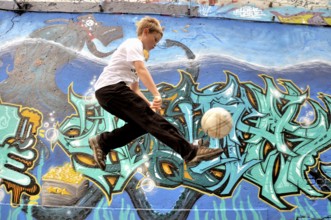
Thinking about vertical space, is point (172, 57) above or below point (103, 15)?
below

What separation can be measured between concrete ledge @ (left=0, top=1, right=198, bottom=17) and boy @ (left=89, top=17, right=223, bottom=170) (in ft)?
14.5

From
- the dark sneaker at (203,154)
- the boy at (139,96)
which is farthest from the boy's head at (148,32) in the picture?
the dark sneaker at (203,154)

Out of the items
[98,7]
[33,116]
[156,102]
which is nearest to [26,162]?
[33,116]

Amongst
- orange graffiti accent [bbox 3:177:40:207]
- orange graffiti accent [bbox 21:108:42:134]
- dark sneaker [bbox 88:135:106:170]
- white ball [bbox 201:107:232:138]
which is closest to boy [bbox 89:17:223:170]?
white ball [bbox 201:107:232:138]

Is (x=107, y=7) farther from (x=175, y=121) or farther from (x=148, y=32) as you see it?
(x=148, y=32)

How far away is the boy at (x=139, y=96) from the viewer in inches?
160

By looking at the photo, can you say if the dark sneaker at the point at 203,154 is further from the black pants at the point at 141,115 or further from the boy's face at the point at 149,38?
the boy's face at the point at 149,38

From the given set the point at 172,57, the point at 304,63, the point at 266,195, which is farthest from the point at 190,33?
the point at 266,195

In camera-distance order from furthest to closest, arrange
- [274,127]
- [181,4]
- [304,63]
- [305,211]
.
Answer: [181,4] → [304,63] → [274,127] → [305,211]

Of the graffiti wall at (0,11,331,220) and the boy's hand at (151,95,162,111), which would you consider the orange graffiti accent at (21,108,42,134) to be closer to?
the graffiti wall at (0,11,331,220)

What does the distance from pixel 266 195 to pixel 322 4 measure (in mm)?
4923

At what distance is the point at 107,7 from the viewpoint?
28.2 ft

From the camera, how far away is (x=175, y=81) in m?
7.81

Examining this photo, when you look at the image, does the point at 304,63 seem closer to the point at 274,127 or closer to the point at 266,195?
the point at 274,127
